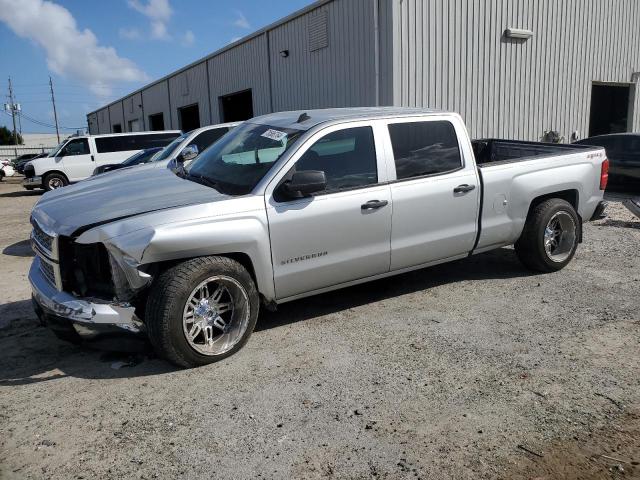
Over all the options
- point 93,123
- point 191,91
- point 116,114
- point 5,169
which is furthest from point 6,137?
point 191,91

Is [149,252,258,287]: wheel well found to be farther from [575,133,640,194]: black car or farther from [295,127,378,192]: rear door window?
[575,133,640,194]: black car

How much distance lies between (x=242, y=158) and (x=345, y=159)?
948 mm

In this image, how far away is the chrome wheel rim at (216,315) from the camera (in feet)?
13.0

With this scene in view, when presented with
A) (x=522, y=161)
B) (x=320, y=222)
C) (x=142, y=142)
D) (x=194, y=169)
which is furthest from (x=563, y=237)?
(x=142, y=142)

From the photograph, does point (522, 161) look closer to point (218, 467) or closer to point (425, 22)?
point (218, 467)

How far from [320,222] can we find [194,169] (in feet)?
4.94

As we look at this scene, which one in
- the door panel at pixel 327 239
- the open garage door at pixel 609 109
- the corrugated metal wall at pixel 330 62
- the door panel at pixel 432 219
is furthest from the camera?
the open garage door at pixel 609 109

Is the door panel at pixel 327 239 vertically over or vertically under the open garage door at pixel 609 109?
under

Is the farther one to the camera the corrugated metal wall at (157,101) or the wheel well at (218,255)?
the corrugated metal wall at (157,101)

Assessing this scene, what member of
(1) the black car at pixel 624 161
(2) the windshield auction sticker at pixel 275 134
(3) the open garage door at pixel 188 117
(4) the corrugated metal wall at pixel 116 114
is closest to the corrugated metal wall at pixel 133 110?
(4) the corrugated metal wall at pixel 116 114

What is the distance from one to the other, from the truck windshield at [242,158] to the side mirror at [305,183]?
0.99ft

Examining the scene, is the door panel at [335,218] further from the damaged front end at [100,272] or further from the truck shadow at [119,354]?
the damaged front end at [100,272]

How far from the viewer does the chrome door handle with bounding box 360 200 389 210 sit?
4684 mm

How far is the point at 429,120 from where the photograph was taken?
5312 mm
